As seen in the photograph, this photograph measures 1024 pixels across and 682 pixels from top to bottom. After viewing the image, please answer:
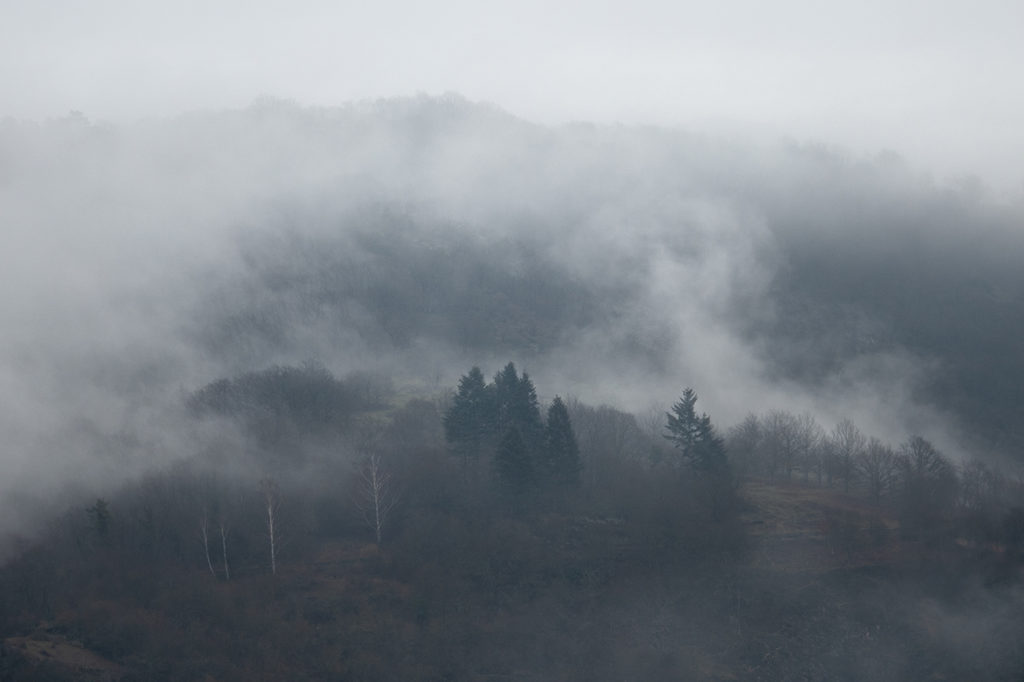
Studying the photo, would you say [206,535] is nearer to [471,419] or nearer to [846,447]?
[471,419]

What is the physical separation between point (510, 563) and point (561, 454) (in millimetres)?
13760

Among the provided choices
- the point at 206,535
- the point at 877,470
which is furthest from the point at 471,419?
the point at 877,470

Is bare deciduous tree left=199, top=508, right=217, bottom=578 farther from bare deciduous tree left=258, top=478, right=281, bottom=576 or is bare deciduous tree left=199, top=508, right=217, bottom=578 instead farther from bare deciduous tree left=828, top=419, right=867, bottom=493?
bare deciduous tree left=828, top=419, right=867, bottom=493

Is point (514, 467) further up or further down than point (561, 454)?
further down

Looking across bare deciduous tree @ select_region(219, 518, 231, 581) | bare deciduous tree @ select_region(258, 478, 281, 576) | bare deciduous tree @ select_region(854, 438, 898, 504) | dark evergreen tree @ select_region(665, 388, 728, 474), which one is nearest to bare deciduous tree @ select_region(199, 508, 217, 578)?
bare deciduous tree @ select_region(219, 518, 231, 581)

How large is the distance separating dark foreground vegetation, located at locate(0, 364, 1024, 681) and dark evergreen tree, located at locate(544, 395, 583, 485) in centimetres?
22

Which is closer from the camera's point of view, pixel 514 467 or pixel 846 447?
pixel 514 467

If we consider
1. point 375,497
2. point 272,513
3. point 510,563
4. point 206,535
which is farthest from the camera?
point 375,497

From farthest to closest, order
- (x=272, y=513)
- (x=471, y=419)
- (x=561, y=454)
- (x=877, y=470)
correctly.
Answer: (x=877, y=470) < (x=471, y=419) < (x=561, y=454) < (x=272, y=513)

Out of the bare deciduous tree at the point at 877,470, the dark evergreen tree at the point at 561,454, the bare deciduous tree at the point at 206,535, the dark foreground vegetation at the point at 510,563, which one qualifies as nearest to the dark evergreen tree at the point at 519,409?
the dark foreground vegetation at the point at 510,563

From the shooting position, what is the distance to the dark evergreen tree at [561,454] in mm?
79812

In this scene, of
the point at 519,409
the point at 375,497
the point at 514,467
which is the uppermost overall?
the point at 519,409

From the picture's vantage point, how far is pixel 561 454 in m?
80.1

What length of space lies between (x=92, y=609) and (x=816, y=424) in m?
92.3
